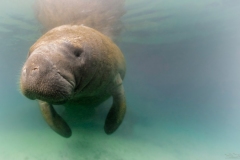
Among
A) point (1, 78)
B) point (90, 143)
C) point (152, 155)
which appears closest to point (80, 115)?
point (90, 143)

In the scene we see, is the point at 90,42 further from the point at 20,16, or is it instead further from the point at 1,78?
the point at 1,78

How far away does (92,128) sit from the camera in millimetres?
8523

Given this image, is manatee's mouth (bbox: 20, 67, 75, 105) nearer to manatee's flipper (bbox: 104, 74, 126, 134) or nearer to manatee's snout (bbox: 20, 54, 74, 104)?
manatee's snout (bbox: 20, 54, 74, 104)

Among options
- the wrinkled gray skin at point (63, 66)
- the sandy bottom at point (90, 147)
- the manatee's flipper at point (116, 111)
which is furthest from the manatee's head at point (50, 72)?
the sandy bottom at point (90, 147)

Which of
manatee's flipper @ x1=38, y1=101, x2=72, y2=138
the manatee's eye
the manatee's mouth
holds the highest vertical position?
the manatee's eye

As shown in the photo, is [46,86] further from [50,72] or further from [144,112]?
[144,112]

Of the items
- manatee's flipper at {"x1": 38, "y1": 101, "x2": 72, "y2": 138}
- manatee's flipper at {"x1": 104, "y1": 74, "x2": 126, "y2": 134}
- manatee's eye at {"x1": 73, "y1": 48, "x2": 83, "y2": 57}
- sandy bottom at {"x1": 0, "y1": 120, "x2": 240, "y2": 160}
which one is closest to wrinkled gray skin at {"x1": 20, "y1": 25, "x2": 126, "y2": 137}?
manatee's eye at {"x1": 73, "y1": 48, "x2": 83, "y2": 57}

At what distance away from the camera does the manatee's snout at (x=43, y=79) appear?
227 cm

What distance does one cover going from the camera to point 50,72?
235cm

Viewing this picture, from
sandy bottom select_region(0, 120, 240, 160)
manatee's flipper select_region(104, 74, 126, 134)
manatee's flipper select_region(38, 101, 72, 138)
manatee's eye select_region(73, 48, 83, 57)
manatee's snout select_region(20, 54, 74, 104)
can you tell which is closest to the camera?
manatee's snout select_region(20, 54, 74, 104)

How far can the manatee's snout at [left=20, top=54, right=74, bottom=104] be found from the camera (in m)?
2.27

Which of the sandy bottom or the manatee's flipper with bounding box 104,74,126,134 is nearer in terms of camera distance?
the manatee's flipper with bounding box 104,74,126,134

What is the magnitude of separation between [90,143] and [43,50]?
17.8 ft

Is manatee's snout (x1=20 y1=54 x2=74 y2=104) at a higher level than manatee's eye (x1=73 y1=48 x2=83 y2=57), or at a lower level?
lower
